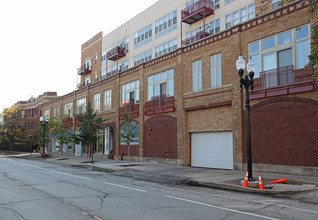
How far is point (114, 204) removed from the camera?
823 cm

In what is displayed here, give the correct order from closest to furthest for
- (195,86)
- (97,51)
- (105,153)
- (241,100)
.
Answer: (241,100) → (195,86) → (105,153) → (97,51)

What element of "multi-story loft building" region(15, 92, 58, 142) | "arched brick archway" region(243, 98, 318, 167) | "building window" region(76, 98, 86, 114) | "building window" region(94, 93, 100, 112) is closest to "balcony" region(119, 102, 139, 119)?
"building window" region(94, 93, 100, 112)

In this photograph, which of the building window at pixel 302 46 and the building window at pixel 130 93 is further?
the building window at pixel 130 93

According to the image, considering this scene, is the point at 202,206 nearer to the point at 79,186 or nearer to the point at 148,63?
the point at 79,186

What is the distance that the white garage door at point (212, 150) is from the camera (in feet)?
61.8

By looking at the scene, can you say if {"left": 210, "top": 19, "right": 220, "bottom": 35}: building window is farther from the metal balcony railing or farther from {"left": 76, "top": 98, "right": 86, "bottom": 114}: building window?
{"left": 76, "top": 98, "right": 86, "bottom": 114}: building window

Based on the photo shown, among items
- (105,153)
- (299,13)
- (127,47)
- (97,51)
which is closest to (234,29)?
(299,13)

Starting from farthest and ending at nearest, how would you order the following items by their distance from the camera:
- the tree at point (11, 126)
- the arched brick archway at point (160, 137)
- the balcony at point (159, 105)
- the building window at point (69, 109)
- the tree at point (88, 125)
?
1. the tree at point (11, 126)
2. the building window at point (69, 109)
3. the tree at point (88, 125)
4. the balcony at point (159, 105)
5. the arched brick archway at point (160, 137)

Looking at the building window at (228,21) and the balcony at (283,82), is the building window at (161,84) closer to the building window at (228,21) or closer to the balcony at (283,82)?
the building window at (228,21)

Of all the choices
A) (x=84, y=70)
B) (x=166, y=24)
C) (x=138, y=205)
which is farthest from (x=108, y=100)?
(x=138, y=205)

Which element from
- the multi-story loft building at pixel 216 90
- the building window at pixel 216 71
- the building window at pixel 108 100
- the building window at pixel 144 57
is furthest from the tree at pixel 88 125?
the building window at pixel 144 57

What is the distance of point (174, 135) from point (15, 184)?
12648mm

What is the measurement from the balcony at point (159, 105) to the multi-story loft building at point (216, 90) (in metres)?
0.08

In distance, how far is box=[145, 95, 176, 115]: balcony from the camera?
2323cm
